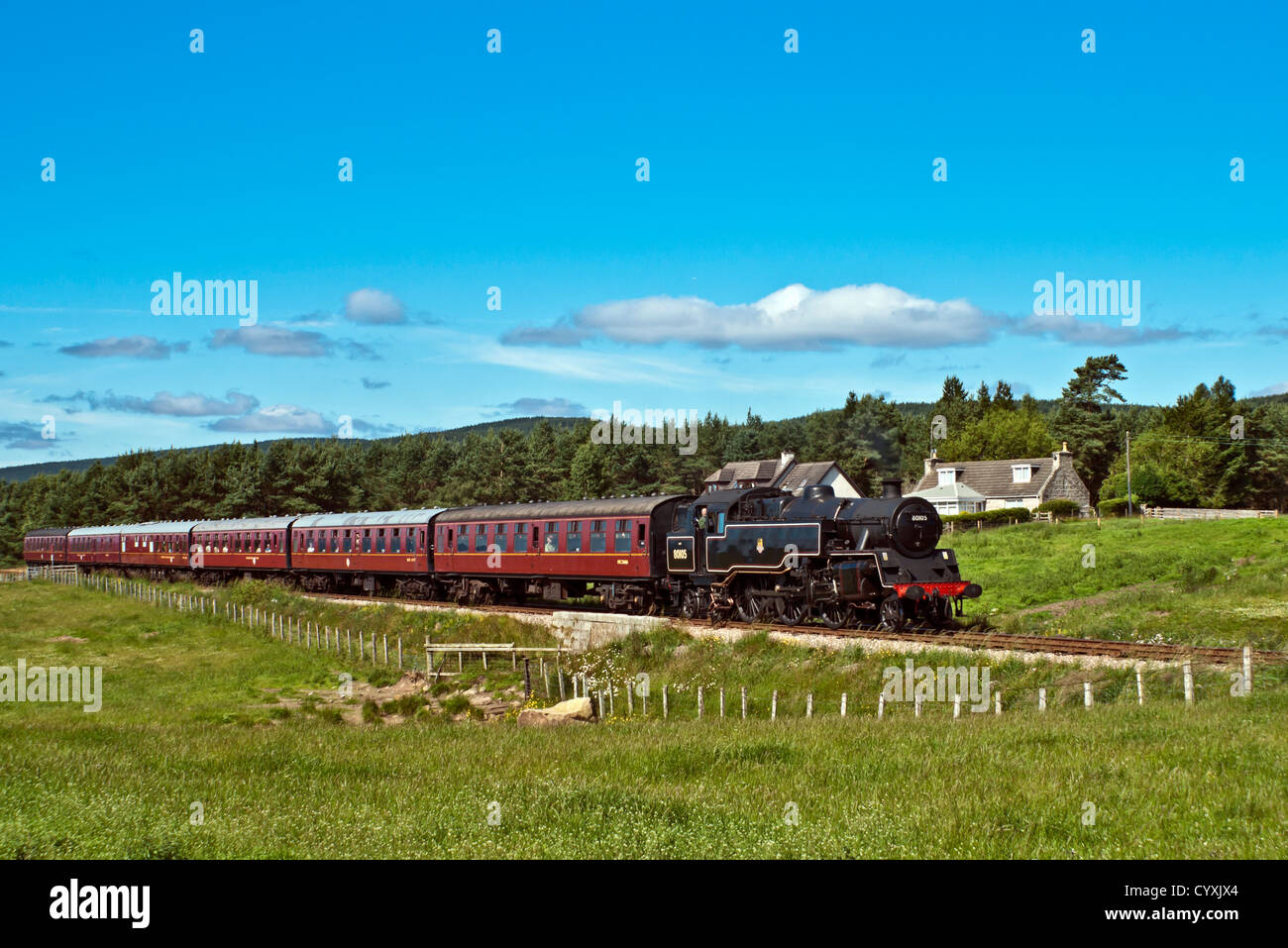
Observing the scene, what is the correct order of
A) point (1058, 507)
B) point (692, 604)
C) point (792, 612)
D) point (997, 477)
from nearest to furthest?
point (792, 612) < point (692, 604) < point (1058, 507) < point (997, 477)

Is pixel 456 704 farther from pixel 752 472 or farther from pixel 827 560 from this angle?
pixel 752 472

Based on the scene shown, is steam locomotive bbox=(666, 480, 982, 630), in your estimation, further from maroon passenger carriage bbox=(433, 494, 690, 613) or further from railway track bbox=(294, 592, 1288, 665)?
maroon passenger carriage bbox=(433, 494, 690, 613)

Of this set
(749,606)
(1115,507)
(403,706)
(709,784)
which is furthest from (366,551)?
(1115,507)

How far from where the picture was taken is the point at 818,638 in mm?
26422

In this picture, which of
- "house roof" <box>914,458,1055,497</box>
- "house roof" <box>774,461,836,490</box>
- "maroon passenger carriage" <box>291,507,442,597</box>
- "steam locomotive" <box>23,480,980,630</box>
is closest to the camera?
"steam locomotive" <box>23,480,980,630</box>

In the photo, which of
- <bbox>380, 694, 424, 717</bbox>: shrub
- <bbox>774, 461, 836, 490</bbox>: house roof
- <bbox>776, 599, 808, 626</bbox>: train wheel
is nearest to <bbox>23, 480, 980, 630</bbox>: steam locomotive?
<bbox>776, 599, 808, 626</bbox>: train wheel

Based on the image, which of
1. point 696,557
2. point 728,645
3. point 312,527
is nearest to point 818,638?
point 728,645

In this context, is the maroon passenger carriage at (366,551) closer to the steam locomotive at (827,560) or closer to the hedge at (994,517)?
the steam locomotive at (827,560)

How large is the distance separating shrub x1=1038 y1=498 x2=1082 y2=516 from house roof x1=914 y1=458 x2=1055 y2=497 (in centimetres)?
358

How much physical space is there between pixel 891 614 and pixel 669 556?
8643mm

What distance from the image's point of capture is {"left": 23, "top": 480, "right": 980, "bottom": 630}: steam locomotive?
89.0 ft

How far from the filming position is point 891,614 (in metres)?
27.0
